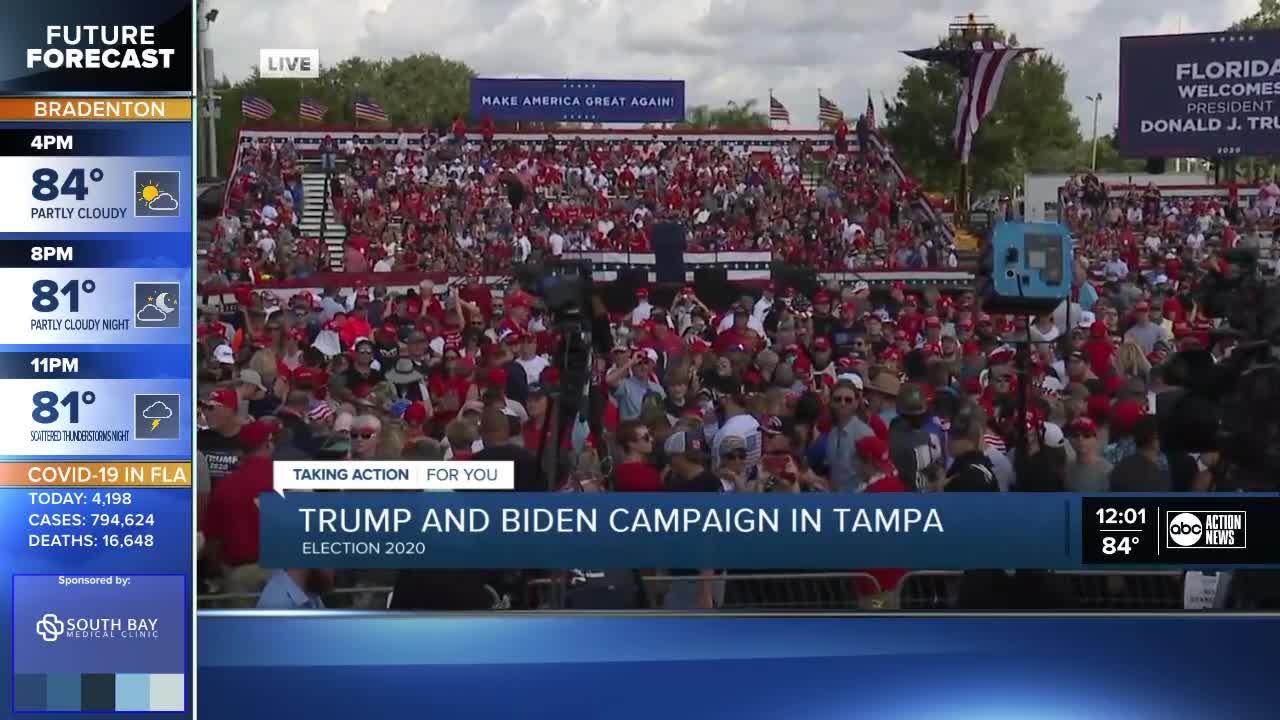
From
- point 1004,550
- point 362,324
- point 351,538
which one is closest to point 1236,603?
point 1004,550

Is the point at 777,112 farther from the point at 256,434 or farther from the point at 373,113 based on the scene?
the point at 373,113

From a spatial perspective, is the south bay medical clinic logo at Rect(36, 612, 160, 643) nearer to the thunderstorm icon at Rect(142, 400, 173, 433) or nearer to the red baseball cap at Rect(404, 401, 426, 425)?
the thunderstorm icon at Rect(142, 400, 173, 433)

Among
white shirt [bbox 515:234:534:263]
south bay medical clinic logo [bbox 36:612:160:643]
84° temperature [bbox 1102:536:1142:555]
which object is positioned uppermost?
white shirt [bbox 515:234:534:263]

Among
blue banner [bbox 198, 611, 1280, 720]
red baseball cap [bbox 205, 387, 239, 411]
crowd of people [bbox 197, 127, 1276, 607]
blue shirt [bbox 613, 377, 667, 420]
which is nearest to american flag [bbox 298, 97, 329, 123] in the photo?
crowd of people [bbox 197, 127, 1276, 607]

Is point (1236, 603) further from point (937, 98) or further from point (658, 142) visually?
point (658, 142)

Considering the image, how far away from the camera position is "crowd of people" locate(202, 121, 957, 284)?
766 centimetres

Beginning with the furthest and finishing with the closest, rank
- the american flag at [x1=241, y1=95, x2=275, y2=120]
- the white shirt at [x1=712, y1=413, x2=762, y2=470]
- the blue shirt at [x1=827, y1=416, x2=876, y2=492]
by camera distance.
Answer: the american flag at [x1=241, y1=95, x2=275, y2=120]
the white shirt at [x1=712, y1=413, x2=762, y2=470]
the blue shirt at [x1=827, y1=416, x2=876, y2=492]

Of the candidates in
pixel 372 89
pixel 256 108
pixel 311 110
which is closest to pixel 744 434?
pixel 372 89

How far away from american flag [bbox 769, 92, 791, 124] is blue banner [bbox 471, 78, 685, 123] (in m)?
0.35

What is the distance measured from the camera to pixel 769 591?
5023 mm

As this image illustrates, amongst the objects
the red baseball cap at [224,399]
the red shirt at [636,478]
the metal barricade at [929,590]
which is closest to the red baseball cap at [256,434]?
the red baseball cap at [224,399]

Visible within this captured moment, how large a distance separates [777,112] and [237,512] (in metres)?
2.56

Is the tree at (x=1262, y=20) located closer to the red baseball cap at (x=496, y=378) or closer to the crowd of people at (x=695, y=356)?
the crowd of people at (x=695, y=356)

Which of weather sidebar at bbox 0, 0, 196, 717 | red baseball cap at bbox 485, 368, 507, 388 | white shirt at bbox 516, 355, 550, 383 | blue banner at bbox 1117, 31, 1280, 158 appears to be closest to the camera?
weather sidebar at bbox 0, 0, 196, 717
